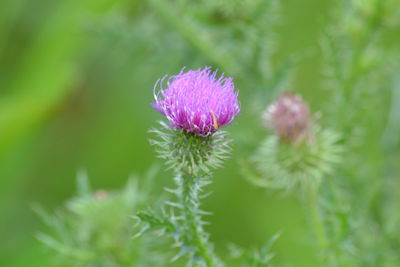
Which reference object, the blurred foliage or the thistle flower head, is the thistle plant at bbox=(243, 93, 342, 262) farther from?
the blurred foliage

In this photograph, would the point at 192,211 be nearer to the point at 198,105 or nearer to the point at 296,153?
the point at 198,105

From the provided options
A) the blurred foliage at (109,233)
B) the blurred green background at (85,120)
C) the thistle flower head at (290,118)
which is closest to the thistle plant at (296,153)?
the thistle flower head at (290,118)

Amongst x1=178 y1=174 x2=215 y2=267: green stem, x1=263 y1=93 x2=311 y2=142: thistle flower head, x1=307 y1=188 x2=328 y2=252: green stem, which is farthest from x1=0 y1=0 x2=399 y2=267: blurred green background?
x1=178 y1=174 x2=215 y2=267: green stem

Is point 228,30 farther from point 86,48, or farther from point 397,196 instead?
point 86,48

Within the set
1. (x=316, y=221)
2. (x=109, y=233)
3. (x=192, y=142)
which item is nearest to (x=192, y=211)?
(x=192, y=142)

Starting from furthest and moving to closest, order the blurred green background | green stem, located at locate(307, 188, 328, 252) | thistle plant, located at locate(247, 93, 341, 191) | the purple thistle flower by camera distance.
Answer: the blurred green background
thistle plant, located at locate(247, 93, 341, 191)
green stem, located at locate(307, 188, 328, 252)
the purple thistle flower

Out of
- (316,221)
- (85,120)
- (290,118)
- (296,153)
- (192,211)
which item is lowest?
(192,211)

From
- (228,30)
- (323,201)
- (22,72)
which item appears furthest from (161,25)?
(323,201)
